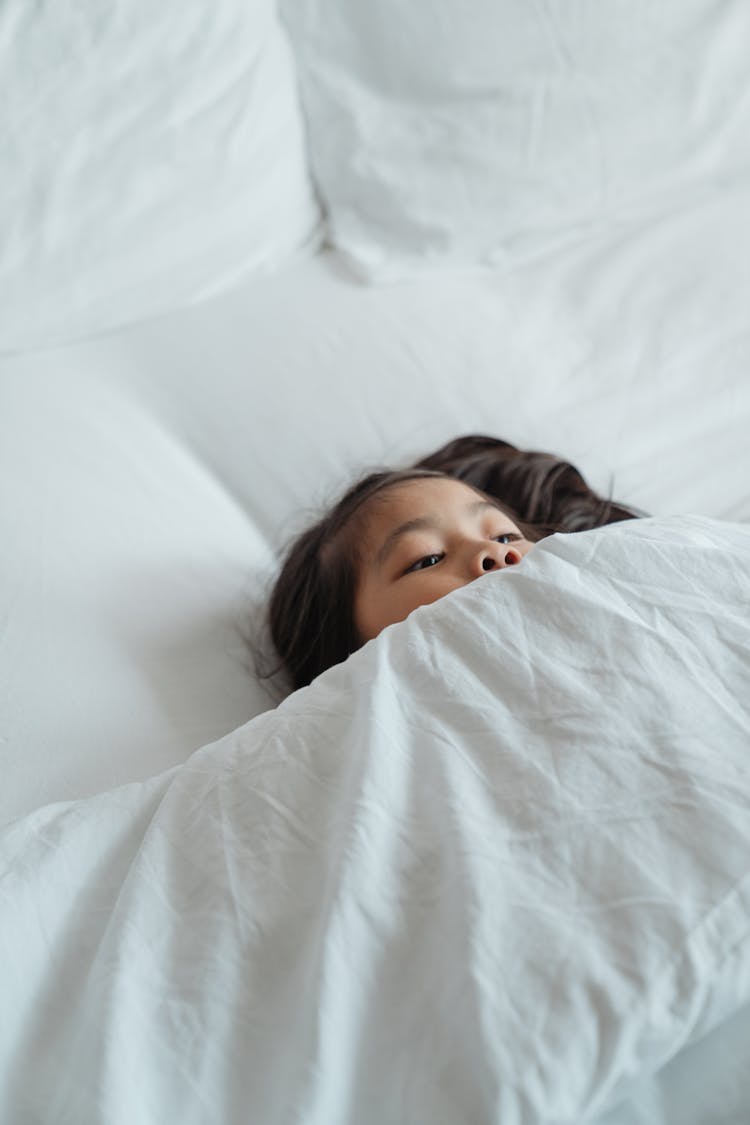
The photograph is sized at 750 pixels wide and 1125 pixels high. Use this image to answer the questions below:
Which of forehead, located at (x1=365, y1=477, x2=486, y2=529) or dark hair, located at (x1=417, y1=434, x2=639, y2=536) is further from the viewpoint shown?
dark hair, located at (x1=417, y1=434, x2=639, y2=536)

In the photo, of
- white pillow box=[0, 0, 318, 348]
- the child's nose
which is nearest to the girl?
the child's nose

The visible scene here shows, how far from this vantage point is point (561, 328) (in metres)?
1.21

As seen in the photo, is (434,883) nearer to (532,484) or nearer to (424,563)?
(424,563)

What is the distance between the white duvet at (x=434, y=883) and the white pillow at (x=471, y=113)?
626 millimetres

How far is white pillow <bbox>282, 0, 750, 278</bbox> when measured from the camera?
125cm

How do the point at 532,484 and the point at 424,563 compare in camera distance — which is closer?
the point at 424,563

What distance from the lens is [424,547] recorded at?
0.92 m

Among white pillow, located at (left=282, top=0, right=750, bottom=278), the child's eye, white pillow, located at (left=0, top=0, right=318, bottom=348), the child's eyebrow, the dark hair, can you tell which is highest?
white pillow, located at (left=0, top=0, right=318, bottom=348)

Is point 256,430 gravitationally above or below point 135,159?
below

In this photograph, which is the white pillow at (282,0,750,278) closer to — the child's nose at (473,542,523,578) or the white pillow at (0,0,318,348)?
the white pillow at (0,0,318,348)

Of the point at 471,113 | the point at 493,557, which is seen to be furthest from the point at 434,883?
the point at 471,113

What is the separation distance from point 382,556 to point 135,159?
0.47 metres

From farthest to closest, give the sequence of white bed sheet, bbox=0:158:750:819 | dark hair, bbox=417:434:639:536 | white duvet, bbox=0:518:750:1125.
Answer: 1. dark hair, bbox=417:434:639:536
2. white bed sheet, bbox=0:158:750:819
3. white duvet, bbox=0:518:750:1125

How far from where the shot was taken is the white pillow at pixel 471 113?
1.25m
